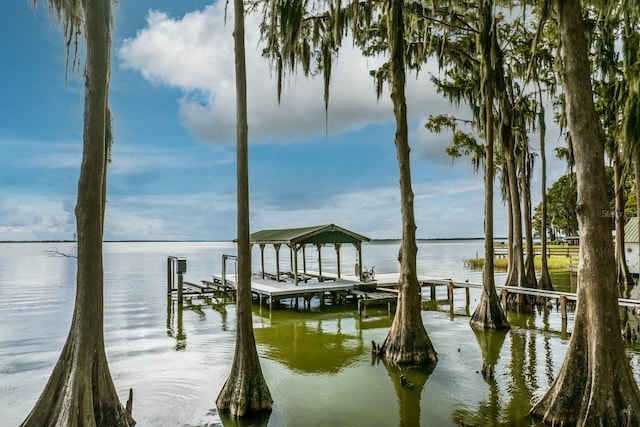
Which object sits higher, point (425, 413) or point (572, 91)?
point (572, 91)

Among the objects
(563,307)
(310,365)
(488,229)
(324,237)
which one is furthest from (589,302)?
(324,237)

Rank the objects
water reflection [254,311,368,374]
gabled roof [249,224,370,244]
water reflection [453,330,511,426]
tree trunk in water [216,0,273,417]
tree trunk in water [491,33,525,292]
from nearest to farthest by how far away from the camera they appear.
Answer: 1. water reflection [453,330,511,426]
2. tree trunk in water [216,0,273,417]
3. water reflection [254,311,368,374]
4. tree trunk in water [491,33,525,292]
5. gabled roof [249,224,370,244]

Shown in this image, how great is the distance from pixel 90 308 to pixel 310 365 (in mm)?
5948

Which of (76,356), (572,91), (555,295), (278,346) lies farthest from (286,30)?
(555,295)

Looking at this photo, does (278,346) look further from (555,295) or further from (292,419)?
(555,295)

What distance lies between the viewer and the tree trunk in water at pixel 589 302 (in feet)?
19.7

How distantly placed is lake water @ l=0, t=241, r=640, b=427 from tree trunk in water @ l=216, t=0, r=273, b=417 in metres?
0.34

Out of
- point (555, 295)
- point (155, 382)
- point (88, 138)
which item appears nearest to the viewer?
point (88, 138)

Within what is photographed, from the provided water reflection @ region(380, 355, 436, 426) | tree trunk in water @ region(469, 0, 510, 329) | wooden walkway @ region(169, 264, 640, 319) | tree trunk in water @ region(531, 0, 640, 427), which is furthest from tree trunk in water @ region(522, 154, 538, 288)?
tree trunk in water @ region(531, 0, 640, 427)

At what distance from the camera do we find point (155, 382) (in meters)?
9.54

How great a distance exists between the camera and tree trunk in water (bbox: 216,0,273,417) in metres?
7.34

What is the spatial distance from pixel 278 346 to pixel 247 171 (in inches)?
267

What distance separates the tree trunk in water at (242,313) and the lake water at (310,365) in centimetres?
34

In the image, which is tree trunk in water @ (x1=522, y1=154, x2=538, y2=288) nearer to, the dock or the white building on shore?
the dock
